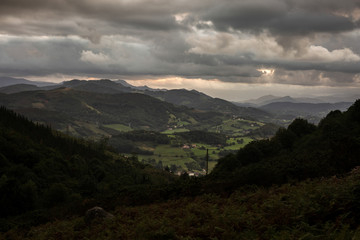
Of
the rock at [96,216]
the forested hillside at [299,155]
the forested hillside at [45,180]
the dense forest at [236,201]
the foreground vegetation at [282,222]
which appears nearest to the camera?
the foreground vegetation at [282,222]

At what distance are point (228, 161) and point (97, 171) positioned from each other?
73832mm

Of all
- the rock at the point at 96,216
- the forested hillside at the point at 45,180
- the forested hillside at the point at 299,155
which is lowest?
the forested hillside at the point at 45,180

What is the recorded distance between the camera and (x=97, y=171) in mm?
119875

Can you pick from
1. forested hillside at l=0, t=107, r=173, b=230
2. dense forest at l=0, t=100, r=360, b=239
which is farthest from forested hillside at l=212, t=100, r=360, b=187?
forested hillside at l=0, t=107, r=173, b=230

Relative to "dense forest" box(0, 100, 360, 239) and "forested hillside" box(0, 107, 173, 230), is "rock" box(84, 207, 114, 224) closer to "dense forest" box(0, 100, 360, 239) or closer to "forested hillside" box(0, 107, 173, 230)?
"dense forest" box(0, 100, 360, 239)

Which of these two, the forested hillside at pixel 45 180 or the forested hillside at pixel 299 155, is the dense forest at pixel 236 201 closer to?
the forested hillside at pixel 299 155

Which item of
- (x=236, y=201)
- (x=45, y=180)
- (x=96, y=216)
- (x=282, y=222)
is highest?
(x=282, y=222)

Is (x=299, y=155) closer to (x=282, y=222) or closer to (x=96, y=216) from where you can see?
(x=282, y=222)

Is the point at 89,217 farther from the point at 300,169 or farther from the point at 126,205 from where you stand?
the point at 300,169

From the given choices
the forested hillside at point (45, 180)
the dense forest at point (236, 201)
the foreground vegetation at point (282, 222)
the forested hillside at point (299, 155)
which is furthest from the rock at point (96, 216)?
the forested hillside at point (299, 155)

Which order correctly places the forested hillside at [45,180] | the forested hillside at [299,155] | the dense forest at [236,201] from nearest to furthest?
the dense forest at [236,201] → the forested hillside at [299,155] → the forested hillside at [45,180]

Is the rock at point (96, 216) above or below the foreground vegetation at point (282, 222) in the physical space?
below

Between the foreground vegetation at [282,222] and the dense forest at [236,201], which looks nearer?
the foreground vegetation at [282,222]

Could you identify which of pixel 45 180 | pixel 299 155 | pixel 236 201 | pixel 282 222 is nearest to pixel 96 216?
pixel 236 201
